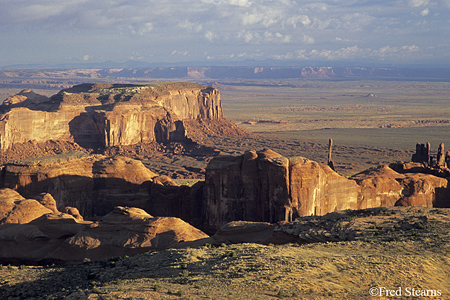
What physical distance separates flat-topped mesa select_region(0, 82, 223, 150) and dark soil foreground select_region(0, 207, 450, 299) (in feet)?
188

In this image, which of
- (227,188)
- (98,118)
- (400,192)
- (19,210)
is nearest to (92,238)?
(19,210)

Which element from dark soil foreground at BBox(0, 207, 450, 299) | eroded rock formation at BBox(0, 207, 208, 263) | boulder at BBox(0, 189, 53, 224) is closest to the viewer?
dark soil foreground at BBox(0, 207, 450, 299)

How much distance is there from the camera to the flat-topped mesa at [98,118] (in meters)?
87.0

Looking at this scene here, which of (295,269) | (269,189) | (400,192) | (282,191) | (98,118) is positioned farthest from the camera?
(98,118)

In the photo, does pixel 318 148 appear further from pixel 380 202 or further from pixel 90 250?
pixel 90 250

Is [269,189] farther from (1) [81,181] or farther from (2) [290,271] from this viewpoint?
(2) [290,271]

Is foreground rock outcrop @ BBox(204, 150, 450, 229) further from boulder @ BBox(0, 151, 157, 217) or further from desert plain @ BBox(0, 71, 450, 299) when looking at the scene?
boulder @ BBox(0, 151, 157, 217)

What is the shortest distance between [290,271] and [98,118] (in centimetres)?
7357

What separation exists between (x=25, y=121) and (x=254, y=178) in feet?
167

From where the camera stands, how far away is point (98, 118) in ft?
310

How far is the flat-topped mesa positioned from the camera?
87000 millimetres

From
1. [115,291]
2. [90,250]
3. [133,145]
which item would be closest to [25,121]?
[133,145]

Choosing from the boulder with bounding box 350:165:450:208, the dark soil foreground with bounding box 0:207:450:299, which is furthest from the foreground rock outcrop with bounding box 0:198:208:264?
the boulder with bounding box 350:165:450:208

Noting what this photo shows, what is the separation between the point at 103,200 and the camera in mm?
52281
